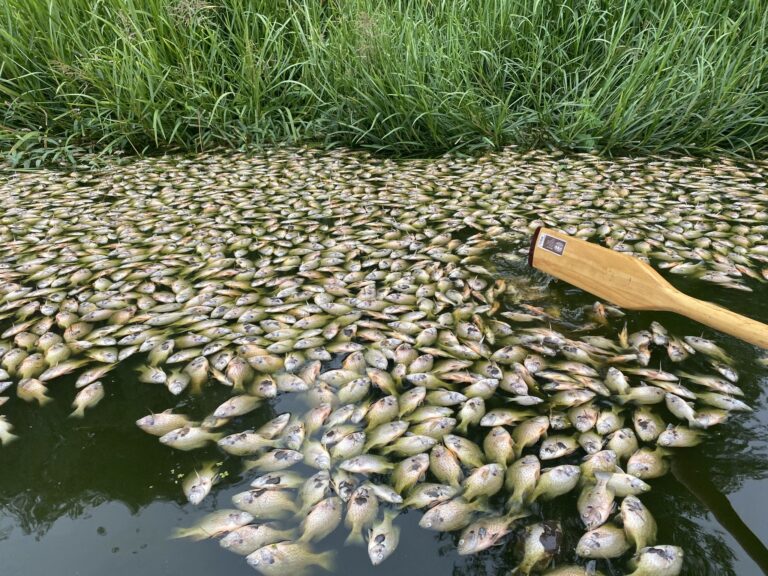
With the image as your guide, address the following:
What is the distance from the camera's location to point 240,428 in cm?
118

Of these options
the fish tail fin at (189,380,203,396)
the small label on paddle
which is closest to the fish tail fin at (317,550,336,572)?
the fish tail fin at (189,380,203,396)

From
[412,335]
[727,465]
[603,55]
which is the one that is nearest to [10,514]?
[412,335]

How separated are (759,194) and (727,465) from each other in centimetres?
168

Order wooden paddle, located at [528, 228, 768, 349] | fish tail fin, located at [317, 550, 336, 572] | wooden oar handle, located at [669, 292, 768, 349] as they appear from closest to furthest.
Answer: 1. fish tail fin, located at [317, 550, 336, 572]
2. wooden oar handle, located at [669, 292, 768, 349]
3. wooden paddle, located at [528, 228, 768, 349]

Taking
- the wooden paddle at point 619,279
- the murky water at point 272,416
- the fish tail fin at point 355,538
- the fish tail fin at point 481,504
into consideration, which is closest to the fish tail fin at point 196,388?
the murky water at point 272,416

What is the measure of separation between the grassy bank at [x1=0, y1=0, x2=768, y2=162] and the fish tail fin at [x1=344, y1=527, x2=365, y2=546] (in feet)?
7.14

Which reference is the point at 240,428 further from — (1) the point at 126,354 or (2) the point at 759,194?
(2) the point at 759,194

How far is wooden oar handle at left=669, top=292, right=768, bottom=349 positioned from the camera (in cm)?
105

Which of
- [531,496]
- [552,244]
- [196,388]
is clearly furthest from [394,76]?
[531,496]

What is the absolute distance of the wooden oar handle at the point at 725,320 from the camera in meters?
1.05

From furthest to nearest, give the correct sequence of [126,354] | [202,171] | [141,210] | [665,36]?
[665,36], [202,171], [141,210], [126,354]

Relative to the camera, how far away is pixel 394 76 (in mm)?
2916

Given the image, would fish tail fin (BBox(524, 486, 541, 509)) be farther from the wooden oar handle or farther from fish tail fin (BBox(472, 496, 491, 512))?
the wooden oar handle

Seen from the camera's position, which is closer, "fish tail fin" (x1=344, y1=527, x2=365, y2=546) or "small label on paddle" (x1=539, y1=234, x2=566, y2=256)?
"fish tail fin" (x1=344, y1=527, x2=365, y2=546)
